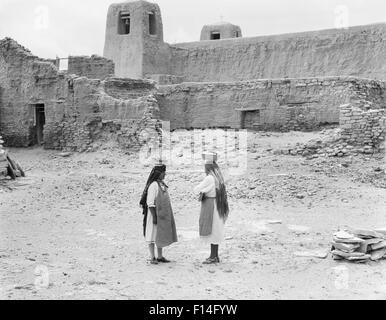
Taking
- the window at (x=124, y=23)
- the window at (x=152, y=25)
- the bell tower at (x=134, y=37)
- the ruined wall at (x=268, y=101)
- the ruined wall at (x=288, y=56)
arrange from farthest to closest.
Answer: the window at (x=152, y=25) < the window at (x=124, y=23) < the bell tower at (x=134, y=37) < the ruined wall at (x=288, y=56) < the ruined wall at (x=268, y=101)

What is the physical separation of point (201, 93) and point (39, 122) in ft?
18.7

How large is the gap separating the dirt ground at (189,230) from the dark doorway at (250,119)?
5.94ft

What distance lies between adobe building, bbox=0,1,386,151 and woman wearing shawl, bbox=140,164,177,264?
9.29 m

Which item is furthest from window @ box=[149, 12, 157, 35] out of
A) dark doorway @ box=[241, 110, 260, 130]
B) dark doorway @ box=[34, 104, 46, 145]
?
dark doorway @ box=[241, 110, 260, 130]

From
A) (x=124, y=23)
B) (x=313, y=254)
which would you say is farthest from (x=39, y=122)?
(x=313, y=254)

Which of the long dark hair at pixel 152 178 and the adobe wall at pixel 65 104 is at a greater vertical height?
the adobe wall at pixel 65 104

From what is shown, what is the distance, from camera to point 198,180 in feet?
46.4

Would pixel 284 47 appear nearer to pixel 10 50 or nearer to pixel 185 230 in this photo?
pixel 10 50

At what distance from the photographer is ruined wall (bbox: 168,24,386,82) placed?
893 inches

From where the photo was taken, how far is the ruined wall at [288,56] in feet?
74.4

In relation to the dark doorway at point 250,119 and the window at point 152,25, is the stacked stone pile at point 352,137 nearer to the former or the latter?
the dark doorway at point 250,119

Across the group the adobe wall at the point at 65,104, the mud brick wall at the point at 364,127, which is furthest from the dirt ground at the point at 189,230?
the adobe wall at the point at 65,104

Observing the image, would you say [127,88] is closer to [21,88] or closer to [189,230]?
[21,88]
